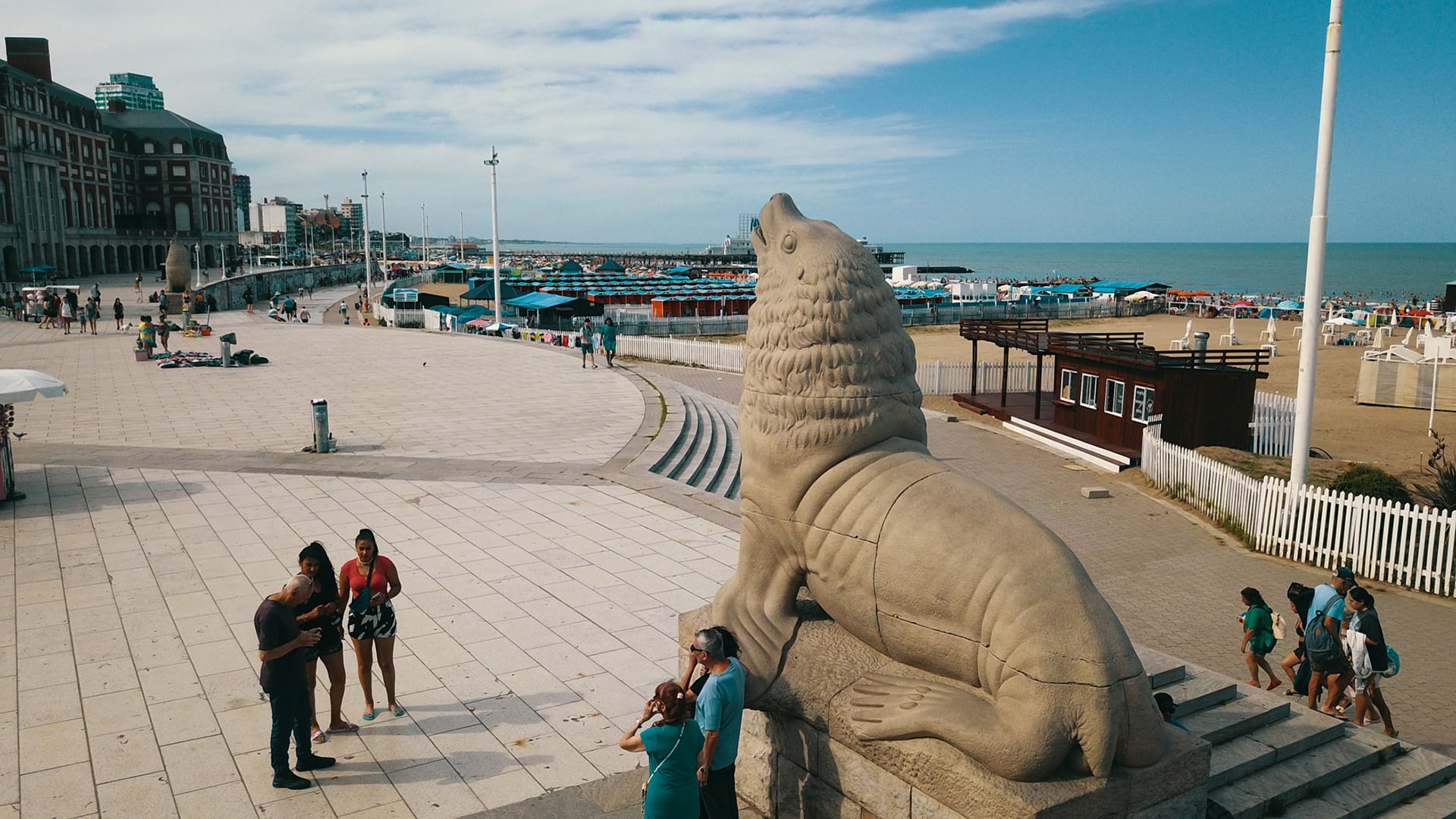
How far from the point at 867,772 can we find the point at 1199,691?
2577 mm

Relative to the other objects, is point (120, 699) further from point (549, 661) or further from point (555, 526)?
point (555, 526)

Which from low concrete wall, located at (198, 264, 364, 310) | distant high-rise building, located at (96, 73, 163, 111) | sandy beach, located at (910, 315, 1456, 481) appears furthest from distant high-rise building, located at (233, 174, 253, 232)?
sandy beach, located at (910, 315, 1456, 481)

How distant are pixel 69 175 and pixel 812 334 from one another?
253ft

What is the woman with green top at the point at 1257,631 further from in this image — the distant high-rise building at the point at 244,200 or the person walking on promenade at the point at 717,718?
the distant high-rise building at the point at 244,200

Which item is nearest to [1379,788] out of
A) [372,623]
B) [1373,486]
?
[372,623]

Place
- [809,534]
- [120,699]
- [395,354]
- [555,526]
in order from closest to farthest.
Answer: [809,534], [120,699], [555,526], [395,354]

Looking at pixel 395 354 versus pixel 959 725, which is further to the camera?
pixel 395 354

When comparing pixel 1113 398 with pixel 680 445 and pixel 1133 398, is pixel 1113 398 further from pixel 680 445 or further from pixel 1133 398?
pixel 680 445

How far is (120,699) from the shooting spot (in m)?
6.33

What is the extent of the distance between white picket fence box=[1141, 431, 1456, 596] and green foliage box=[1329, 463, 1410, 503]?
0.64 meters

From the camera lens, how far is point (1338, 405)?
23531 millimetres

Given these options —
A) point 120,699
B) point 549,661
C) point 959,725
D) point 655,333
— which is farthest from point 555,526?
point 655,333

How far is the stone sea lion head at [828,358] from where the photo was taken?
15.0 feet

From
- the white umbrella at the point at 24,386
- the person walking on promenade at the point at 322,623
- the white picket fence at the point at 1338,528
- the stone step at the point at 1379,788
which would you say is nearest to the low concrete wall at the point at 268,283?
the white umbrella at the point at 24,386
